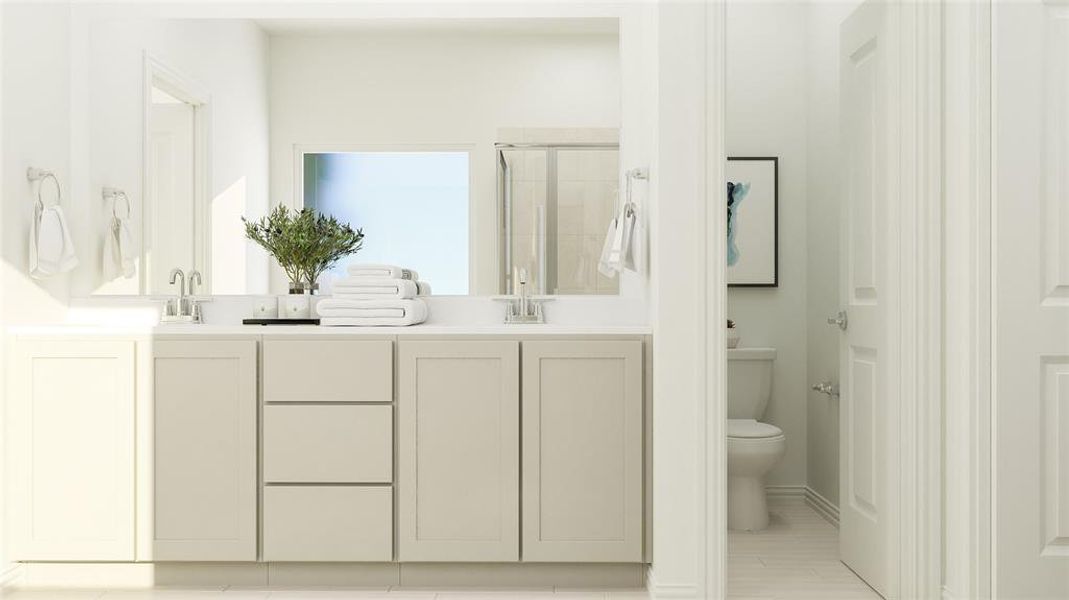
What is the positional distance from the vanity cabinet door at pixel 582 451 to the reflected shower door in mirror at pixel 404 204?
0.67 metres

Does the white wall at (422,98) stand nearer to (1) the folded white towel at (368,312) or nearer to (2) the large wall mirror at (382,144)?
(2) the large wall mirror at (382,144)

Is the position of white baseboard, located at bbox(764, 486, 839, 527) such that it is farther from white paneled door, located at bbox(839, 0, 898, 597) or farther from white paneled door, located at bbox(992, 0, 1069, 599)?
white paneled door, located at bbox(992, 0, 1069, 599)

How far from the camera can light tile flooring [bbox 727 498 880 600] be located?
2.55 m

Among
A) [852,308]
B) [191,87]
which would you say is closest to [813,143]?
[852,308]

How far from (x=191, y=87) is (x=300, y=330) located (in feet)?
3.91

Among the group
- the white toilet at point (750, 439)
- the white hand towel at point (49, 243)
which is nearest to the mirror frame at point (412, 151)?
the white hand towel at point (49, 243)

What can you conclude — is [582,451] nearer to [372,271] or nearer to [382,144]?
[372,271]

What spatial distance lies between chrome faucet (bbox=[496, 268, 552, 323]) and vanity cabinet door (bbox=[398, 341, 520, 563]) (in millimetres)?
439

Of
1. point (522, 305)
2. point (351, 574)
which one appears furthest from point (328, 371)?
Result: point (522, 305)

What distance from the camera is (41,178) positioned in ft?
8.78

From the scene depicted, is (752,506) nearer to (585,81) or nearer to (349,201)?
(585,81)

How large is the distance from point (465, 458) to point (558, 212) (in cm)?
103

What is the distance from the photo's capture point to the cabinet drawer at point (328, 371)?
2.49 m

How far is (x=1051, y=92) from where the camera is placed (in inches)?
84.8
